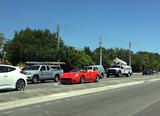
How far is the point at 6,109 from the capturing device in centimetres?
1201

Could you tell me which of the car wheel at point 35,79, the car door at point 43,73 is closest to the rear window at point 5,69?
the car wheel at point 35,79

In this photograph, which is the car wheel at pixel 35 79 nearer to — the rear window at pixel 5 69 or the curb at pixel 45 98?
the curb at pixel 45 98

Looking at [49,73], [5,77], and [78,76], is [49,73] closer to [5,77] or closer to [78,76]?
[78,76]

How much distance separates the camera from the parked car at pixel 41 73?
28.5m

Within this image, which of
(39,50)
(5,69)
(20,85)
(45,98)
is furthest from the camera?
(39,50)

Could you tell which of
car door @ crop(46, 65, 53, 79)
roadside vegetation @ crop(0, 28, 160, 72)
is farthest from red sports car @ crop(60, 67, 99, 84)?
roadside vegetation @ crop(0, 28, 160, 72)

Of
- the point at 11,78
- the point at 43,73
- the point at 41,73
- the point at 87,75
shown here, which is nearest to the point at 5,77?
the point at 11,78

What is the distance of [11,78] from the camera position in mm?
17469

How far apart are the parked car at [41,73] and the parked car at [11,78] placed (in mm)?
10022

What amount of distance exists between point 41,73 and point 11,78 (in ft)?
39.6

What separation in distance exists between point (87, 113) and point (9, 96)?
425cm

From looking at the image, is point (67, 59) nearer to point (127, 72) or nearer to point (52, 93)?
point (127, 72)

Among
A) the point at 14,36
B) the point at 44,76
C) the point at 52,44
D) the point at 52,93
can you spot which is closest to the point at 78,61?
the point at 52,44

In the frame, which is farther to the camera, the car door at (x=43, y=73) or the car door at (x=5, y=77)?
the car door at (x=43, y=73)
